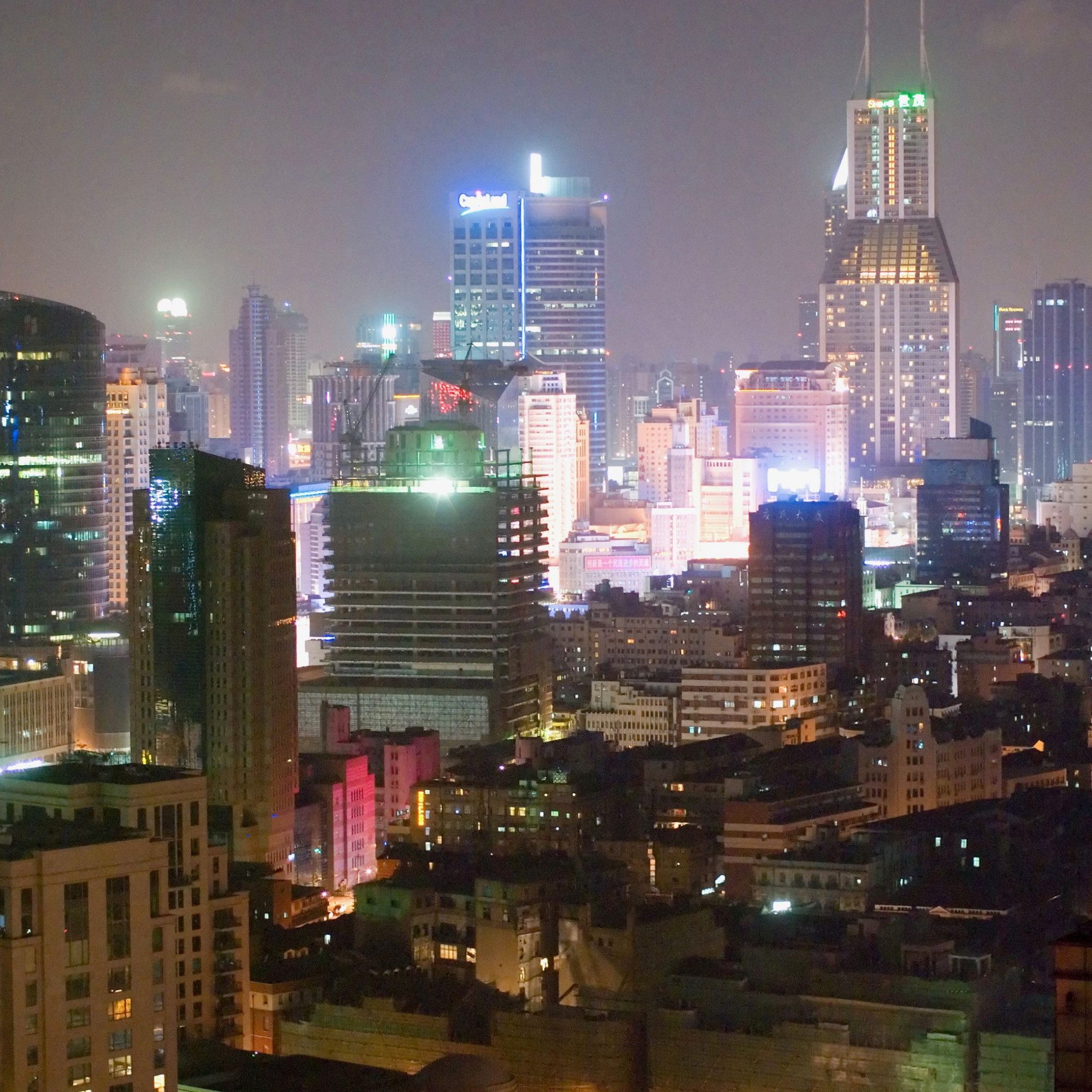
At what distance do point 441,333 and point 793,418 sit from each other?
6.84m

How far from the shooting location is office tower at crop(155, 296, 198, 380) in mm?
43406

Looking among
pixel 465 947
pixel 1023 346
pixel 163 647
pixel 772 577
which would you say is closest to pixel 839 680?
pixel 772 577

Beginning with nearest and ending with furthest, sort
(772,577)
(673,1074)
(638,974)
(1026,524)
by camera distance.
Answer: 1. (673,1074)
2. (638,974)
3. (772,577)
4. (1026,524)

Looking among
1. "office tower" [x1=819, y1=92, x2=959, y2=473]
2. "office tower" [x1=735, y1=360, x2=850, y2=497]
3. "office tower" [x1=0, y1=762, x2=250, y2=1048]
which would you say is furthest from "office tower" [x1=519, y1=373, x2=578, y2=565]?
"office tower" [x1=0, y1=762, x2=250, y2=1048]

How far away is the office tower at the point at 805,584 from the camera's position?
32281mm

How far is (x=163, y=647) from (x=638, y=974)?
7.69 meters

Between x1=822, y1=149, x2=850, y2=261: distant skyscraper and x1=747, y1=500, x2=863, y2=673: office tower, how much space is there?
26.4 metres

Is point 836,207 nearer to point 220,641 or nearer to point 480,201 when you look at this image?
point 480,201

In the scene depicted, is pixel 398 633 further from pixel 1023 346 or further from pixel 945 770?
pixel 1023 346

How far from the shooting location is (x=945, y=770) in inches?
937

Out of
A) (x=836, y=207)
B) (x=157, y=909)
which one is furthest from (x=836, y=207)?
(x=157, y=909)

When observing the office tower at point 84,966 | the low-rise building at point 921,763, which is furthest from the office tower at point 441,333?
the office tower at point 84,966

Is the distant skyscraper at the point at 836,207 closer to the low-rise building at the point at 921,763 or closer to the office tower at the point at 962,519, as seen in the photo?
the office tower at the point at 962,519

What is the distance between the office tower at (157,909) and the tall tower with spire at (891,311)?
147 feet
